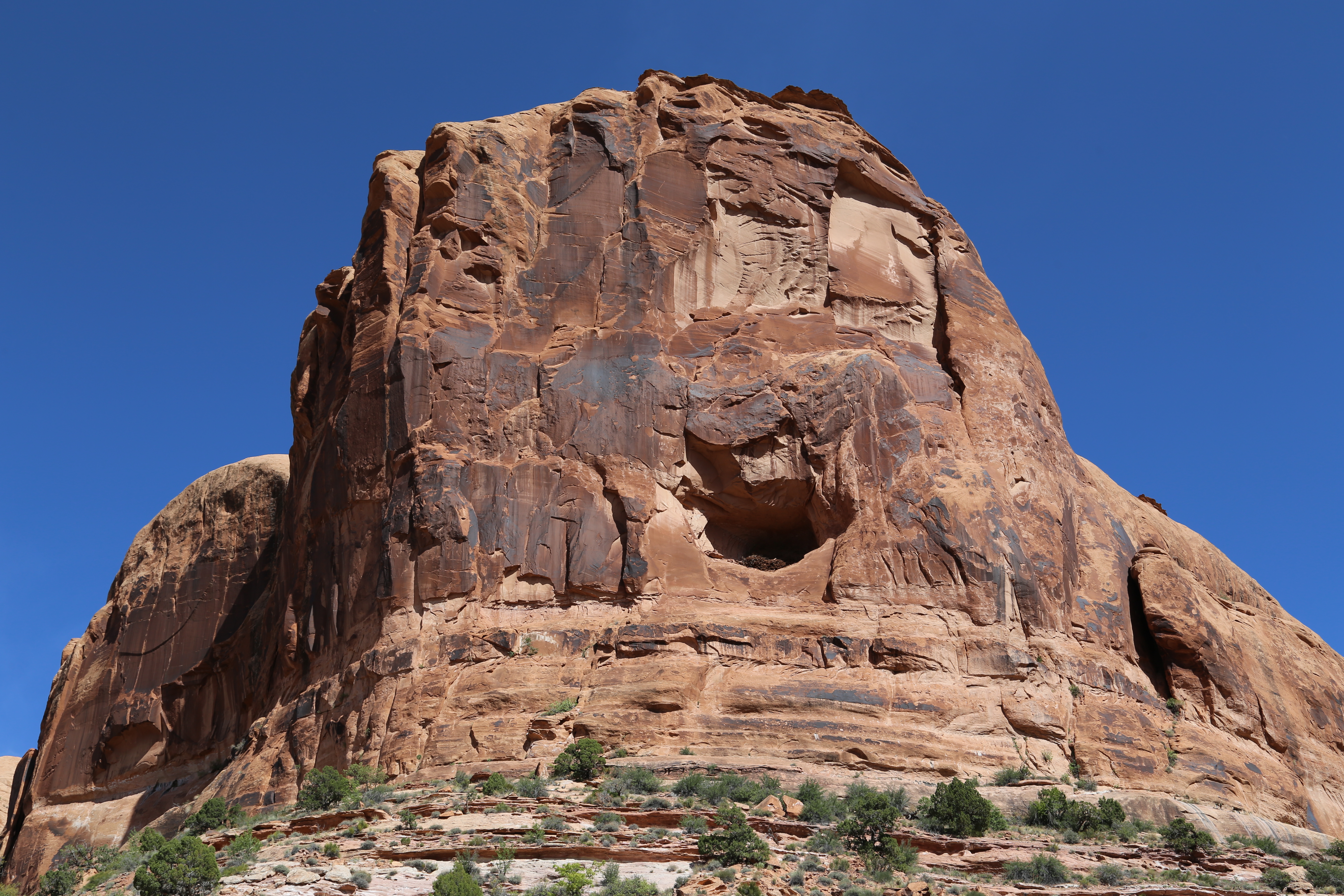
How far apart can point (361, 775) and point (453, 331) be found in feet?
42.1

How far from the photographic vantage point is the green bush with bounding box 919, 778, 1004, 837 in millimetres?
30688

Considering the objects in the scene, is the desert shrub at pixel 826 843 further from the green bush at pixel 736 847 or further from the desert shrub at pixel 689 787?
the desert shrub at pixel 689 787

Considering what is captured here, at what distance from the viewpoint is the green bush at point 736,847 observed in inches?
1065

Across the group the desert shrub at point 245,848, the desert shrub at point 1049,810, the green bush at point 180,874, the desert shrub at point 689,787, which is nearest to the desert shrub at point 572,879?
the desert shrub at point 245,848

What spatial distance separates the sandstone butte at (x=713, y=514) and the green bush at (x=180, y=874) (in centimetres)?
821

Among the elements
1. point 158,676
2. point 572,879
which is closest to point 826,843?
point 572,879

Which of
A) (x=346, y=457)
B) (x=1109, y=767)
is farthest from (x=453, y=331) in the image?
(x=1109, y=767)

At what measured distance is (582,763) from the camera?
32.5m

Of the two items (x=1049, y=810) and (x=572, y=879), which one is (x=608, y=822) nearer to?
(x=572, y=879)

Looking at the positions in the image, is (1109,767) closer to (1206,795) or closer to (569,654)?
(1206,795)

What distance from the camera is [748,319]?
43156mm

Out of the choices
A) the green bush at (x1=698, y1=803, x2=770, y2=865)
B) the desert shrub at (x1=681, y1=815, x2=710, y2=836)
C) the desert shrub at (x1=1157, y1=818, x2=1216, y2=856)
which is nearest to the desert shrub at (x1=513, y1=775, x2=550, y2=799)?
the desert shrub at (x1=681, y1=815, x2=710, y2=836)

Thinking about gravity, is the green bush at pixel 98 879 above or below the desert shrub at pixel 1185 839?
below

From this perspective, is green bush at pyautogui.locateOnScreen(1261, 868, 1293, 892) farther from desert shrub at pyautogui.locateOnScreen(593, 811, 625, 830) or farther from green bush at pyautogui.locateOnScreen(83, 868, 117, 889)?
green bush at pyautogui.locateOnScreen(83, 868, 117, 889)
